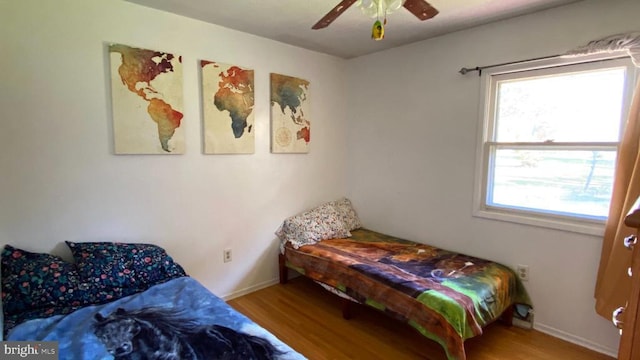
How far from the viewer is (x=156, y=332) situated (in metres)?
1.63

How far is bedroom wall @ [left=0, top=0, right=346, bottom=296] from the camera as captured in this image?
196 centimetres

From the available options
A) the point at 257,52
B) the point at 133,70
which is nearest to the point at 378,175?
the point at 257,52

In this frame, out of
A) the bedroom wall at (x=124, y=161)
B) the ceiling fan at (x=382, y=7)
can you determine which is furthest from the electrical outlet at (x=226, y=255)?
the ceiling fan at (x=382, y=7)

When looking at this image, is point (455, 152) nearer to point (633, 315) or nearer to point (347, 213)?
point (347, 213)

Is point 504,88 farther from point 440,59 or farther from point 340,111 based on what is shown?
point 340,111

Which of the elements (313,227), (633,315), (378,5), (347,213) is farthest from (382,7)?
(347,213)

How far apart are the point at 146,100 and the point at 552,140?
2984 millimetres

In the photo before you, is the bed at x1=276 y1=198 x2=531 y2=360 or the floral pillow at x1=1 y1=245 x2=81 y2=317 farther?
the bed at x1=276 y1=198 x2=531 y2=360

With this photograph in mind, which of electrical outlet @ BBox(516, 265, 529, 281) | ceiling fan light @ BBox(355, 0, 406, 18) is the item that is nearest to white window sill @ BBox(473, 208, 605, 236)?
electrical outlet @ BBox(516, 265, 529, 281)

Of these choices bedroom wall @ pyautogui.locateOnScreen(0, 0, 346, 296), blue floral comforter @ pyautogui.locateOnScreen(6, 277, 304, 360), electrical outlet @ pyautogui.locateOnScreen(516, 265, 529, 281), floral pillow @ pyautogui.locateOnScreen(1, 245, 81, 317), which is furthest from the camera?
electrical outlet @ pyautogui.locateOnScreen(516, 265, 529, 281)

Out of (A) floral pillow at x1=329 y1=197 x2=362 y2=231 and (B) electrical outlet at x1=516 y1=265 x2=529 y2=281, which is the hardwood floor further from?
(A) floral pillow at x1=329 y1=197 x2=362 y2=231

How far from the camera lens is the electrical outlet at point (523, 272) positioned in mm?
2531

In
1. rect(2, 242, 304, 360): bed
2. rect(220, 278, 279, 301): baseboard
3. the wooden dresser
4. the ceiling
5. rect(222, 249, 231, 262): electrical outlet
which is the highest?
the ceiling

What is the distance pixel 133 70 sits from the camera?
7.50 ft
